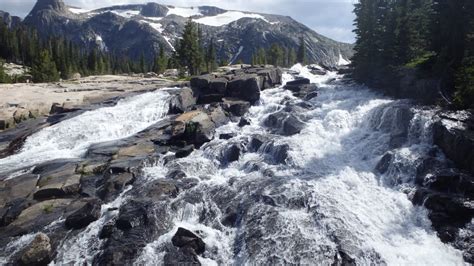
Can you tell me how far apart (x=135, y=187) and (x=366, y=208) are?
1576 centimetres

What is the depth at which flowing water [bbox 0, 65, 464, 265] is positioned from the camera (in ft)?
65.5

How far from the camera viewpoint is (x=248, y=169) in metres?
30.3

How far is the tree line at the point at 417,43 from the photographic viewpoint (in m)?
35.1

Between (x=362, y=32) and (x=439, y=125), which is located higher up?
(x=362, y=32)

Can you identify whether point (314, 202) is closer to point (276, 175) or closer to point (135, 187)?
point (276, 175)

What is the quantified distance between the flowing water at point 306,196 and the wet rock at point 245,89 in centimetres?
870

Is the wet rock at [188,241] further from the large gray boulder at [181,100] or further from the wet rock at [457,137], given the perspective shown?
the large gray boulder at [181,100]

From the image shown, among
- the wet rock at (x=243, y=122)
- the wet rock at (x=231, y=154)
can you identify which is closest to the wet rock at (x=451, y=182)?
the wet rock at (x=231, y=154)

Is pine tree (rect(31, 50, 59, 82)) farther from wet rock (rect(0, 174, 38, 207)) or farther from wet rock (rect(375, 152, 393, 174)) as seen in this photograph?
wet rock (rect(375, 152, 393, 174))

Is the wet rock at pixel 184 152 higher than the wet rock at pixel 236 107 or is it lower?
lower

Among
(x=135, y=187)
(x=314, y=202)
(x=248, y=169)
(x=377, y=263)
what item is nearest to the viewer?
(x=377, y=263)

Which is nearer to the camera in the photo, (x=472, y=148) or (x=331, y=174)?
(x=472, y=148)

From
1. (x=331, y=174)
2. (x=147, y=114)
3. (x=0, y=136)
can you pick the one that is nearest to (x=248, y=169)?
(x=331, y=174)

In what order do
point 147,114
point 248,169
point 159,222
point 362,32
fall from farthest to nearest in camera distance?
point 362,32
point 147,114
point 248,169
point 159,222
